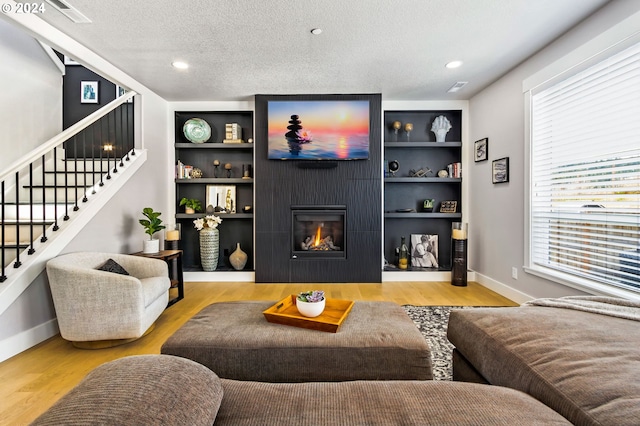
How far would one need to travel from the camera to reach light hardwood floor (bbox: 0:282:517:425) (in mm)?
1688

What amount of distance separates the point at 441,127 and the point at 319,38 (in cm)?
246

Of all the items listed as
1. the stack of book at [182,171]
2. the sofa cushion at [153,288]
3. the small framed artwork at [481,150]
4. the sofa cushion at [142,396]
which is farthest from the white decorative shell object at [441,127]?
the sofa cushion at [142,396]

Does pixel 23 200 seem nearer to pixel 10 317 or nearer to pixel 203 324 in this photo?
pixel 10 317

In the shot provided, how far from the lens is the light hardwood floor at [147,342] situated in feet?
5.54

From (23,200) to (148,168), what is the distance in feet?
4.46

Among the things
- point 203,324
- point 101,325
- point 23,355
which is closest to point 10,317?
point 23,355

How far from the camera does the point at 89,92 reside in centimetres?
432

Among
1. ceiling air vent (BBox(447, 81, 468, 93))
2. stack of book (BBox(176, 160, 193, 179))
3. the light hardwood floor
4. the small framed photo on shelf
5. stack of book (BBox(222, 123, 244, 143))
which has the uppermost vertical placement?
ceiling air vent (BBox(447, 81, 468, 93))

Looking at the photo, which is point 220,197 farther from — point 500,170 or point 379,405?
point 379,405

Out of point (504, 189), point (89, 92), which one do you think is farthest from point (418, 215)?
point (89, 92)

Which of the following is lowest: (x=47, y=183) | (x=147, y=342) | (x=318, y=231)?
(x=147, y=342)

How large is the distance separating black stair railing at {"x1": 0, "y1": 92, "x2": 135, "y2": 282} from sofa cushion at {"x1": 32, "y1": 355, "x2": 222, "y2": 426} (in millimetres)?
2163

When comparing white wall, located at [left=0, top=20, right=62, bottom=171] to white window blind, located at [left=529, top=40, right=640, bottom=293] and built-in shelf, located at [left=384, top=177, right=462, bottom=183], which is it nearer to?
built-in shelf, located at [left=384, top=177, right=462, bottom=183]

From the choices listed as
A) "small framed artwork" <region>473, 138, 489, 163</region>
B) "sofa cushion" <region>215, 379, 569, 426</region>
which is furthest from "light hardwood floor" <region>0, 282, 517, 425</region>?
"small framed artwork" <region>473, 138, 489, 163</region>
